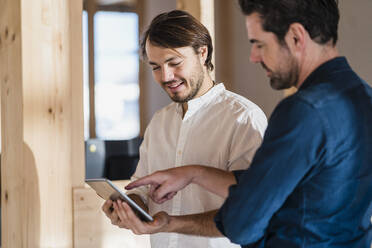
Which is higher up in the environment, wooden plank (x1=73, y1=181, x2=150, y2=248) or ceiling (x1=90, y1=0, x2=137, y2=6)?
ceiling (x1=90, y1=0, x2=137, y2=6)

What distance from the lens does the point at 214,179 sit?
1.40m

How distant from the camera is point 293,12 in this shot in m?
1.09

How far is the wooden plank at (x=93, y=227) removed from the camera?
7.13 ft

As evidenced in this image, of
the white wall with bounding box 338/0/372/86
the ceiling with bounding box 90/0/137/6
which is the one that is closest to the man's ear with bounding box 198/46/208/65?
the white wall with bounding box 338/0/372/86

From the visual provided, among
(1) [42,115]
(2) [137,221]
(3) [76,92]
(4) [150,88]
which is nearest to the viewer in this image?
(2) [137,221]

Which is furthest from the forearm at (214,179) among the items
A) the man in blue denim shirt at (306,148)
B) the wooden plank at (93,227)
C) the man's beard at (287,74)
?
the wooden plank at (93,227)

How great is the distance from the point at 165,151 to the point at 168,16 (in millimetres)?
464

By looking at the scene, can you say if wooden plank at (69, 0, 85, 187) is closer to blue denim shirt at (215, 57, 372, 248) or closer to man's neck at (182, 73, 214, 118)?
man's neck at (182, 73, 214, 118)

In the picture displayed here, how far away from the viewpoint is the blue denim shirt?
1.02 metres

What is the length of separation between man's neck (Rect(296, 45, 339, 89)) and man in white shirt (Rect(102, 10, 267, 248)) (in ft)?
1.43

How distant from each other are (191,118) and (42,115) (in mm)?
703

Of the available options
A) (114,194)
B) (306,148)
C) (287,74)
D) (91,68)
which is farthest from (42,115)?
(91,68)

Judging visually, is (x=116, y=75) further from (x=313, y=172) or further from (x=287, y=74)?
(x=313, y=172)

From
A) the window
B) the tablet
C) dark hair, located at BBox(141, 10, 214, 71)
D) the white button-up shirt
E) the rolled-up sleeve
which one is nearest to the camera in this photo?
the rolled-up sleeve
